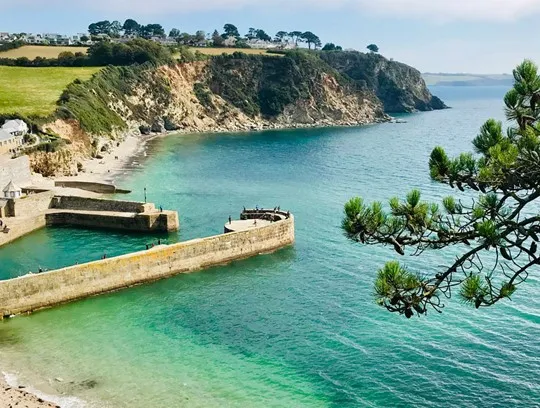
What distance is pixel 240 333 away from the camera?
1117 inches

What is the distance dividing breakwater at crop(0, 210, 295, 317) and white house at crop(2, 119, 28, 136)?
36.1m

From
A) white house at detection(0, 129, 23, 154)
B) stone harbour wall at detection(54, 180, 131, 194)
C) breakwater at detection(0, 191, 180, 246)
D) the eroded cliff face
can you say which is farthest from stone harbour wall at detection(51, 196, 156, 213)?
the eroded cliff face

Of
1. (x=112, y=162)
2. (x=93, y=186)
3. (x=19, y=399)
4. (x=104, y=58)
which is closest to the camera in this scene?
(x=19, y=399)

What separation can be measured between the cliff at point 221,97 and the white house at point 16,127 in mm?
7475

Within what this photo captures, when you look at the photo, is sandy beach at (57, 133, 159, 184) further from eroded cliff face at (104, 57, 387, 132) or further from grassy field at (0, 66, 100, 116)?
eroded cliff face at (104, 57, 387, 132)

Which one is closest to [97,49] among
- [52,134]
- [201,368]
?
[52,134]

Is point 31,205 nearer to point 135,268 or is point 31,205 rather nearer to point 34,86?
point 135,268

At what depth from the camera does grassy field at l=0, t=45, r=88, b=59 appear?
129m

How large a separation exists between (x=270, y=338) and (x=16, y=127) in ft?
160

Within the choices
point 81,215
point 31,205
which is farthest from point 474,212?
point 31,205

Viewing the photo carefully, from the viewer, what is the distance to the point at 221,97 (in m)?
137

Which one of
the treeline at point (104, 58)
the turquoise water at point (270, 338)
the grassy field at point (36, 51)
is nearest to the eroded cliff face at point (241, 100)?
the treeline at point (104, 58)

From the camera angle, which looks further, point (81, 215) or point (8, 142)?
point (8, 142)

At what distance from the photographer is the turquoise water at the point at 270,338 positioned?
2289cm
